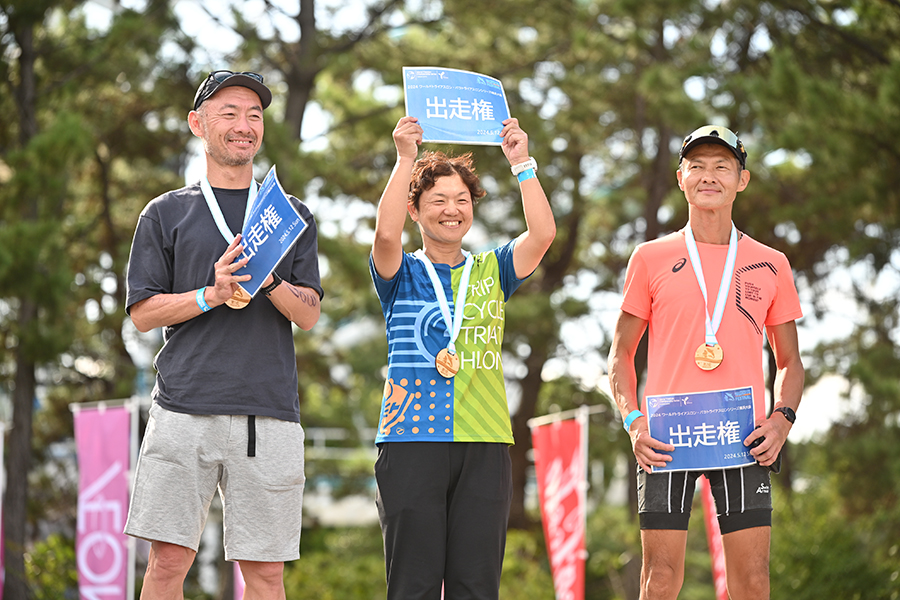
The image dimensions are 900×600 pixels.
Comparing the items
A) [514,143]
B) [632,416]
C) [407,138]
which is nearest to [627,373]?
[632,416]

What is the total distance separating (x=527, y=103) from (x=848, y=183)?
463 cm

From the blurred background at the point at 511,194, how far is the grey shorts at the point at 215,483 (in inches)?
253

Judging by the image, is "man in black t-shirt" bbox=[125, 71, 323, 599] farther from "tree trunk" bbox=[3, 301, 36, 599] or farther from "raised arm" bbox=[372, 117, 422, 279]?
"tree trunk" bbox=[3, 301, 36, 599]

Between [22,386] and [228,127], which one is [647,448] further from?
[22,386]

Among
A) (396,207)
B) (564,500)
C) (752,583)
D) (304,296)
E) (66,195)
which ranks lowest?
(564,500)

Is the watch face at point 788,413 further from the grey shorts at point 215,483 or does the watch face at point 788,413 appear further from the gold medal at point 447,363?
the grey shorts at point 215,483

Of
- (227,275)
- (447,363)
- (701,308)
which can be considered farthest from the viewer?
(701,308)

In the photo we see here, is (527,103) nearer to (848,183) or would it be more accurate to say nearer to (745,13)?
(745,13)

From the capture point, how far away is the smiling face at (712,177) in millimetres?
3139

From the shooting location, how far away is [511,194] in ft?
47.9

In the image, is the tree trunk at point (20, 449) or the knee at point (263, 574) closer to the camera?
the knee at point (263, 574)

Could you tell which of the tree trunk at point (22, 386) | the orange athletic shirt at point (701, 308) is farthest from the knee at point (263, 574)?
the tree trunk at point (22, 386)

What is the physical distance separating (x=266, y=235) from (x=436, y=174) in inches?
26.1

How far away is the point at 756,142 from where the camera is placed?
13.2 m
